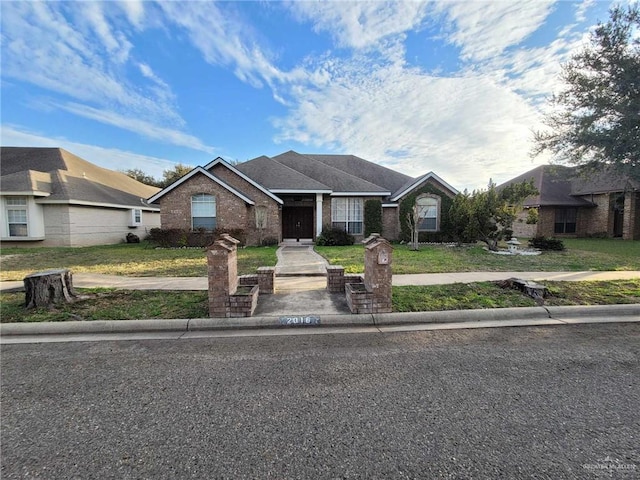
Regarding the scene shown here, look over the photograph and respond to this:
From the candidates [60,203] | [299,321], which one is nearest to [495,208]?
[299,321]

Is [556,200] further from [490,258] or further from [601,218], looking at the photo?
[490,258]

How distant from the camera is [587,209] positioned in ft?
76.0

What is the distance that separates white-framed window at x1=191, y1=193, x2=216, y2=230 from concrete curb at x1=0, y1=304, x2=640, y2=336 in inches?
482

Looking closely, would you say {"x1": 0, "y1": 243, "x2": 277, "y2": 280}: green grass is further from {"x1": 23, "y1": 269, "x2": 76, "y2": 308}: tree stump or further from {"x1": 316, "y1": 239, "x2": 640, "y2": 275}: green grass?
{"x1": 316, "y1": 239, "x2": 640, "y2": 275}: green grass

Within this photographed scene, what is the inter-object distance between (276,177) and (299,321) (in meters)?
15.1

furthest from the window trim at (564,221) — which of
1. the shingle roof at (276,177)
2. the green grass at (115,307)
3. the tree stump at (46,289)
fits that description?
the tree stump at (46,289)

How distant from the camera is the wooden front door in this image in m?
19.6

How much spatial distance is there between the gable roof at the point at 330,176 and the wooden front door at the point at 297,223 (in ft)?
7.89

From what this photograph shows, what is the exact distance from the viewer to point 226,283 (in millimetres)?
5188

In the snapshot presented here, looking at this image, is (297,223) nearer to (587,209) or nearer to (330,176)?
(330,176)

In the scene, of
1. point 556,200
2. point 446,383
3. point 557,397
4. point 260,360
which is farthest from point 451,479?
point 556,200

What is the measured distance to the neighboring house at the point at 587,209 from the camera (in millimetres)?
21000

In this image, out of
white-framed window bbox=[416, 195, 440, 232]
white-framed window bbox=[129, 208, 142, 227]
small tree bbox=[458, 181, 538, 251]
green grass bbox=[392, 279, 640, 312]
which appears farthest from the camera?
white-framed window bbox=[129, 208, 142, 227]

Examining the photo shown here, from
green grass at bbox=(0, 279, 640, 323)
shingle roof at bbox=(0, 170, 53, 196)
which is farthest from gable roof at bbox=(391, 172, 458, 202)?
shingle roof at bbox=(0, 170, 53, 196)
